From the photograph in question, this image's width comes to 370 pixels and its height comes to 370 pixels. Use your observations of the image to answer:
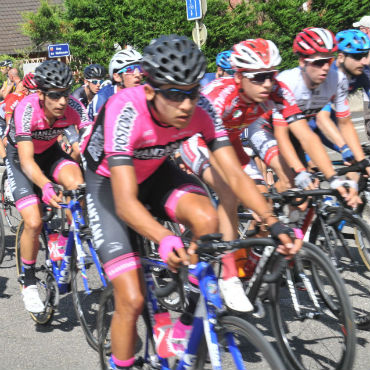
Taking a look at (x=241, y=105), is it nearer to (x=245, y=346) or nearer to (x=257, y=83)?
(x=257, y=83)

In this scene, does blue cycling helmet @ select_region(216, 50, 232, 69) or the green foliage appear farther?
the green foliage

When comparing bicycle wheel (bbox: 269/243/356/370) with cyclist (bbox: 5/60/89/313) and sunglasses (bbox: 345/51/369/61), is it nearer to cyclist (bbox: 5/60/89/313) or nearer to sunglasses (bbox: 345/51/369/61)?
cyclist (bbox: 5/60/89/313)

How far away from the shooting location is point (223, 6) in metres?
20.3

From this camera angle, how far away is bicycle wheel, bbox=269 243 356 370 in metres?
3.63

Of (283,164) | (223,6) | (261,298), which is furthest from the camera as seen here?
(223,6)

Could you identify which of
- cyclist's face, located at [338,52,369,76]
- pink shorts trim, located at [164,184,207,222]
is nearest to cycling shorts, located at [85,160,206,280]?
pink shorts trim, located at [164,184,207,222]

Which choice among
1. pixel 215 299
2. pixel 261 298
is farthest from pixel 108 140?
pixel 261 298

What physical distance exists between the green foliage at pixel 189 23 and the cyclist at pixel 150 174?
1657 centimetres

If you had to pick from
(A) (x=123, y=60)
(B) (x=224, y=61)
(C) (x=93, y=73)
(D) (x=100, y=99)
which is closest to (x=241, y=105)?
(A) (x=123, y=60)

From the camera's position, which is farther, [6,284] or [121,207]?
[6,284]

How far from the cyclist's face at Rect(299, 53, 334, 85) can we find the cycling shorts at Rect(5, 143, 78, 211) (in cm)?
235

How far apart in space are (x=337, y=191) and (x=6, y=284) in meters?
4.05

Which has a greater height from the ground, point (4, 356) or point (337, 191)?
point (337, 191)

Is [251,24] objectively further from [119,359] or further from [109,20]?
[119,359]
